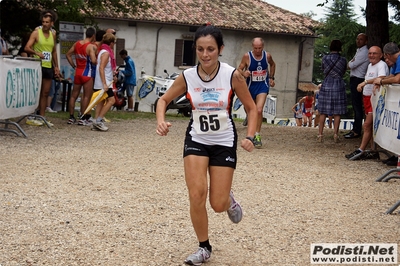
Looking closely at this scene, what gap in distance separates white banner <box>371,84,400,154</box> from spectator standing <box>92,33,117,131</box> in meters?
5.32

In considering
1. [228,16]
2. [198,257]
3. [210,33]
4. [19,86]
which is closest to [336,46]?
[19,86]

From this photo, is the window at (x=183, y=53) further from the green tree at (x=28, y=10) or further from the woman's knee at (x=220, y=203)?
the woman's knee at (x=220, y=203)

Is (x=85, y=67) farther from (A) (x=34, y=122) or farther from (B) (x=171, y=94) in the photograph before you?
(B) (x=171, y=94)

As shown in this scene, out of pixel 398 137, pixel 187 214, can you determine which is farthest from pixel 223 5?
pixel 187 214

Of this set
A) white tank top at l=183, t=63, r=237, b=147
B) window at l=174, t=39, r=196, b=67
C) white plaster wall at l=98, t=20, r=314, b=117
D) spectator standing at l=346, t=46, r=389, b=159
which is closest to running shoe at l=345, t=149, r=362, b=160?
spectator standing at l=346, t=46, r=389, b=159

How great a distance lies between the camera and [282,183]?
9.34 m

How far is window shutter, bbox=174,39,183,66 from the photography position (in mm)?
45844

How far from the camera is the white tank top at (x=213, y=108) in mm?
5500

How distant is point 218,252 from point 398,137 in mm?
5079

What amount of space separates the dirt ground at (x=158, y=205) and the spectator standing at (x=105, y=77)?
194 cm

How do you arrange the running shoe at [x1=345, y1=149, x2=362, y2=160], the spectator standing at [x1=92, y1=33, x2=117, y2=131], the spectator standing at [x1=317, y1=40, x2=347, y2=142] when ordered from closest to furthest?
the running shoe at [x1=345, y1=149, x2=362, y2=160] < the spectator standing at [x1=317, y1=40, x2=347, y2=142] < the spectator standing at [x1=92, y1=33, x2=117, y2=131]

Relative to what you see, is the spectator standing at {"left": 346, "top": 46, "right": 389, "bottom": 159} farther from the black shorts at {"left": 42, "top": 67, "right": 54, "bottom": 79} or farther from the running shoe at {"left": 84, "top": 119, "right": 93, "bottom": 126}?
the black shorts at {"left": 42, "top": 67, "right": 54, "bottom": 79}

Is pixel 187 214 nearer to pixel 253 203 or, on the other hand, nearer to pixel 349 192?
pixel 253 203

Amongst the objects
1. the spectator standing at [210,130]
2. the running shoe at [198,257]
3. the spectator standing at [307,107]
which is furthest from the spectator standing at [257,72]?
the spectator standing at [307,107]
